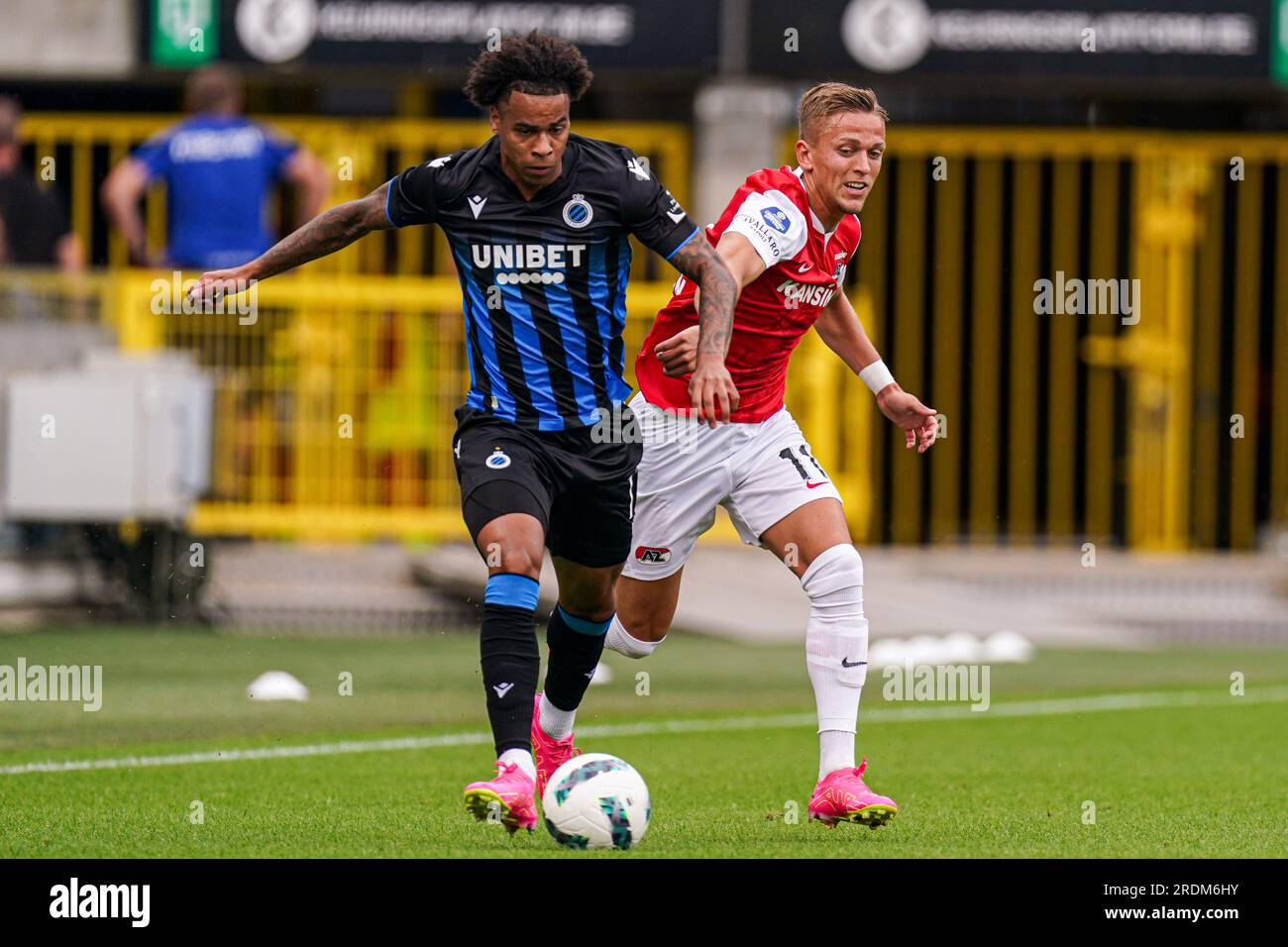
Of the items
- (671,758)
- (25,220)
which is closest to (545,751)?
(671,758)

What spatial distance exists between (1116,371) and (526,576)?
11.4 metres

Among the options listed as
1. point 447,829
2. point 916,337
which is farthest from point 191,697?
point 916,337

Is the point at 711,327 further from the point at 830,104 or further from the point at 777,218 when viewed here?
the point at 830,104

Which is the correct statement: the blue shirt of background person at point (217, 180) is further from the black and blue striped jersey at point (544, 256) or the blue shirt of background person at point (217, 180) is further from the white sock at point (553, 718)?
the black and blue striped jersey at point (544, 256)

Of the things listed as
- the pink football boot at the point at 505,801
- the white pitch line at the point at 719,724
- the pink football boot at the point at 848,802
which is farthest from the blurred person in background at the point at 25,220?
the pink football boot at the point at 505,801

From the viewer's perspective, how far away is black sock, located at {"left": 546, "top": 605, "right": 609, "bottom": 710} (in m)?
7.45

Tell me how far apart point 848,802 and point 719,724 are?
3340 mm

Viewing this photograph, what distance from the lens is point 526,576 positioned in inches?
260

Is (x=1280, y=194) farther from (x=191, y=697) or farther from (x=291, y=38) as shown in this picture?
(x=191, y=697)

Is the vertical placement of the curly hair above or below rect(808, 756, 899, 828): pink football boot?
above

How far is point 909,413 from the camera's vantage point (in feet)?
25.0

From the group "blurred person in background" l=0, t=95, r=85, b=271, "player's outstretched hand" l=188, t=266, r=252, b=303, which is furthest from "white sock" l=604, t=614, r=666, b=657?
"blurred person in background" l=0, t=95, r=85, b=271

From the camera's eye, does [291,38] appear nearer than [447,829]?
No

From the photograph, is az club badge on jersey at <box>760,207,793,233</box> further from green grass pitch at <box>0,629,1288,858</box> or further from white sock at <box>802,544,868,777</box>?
green grass pitch at <box>0,629,1288,858</box>
